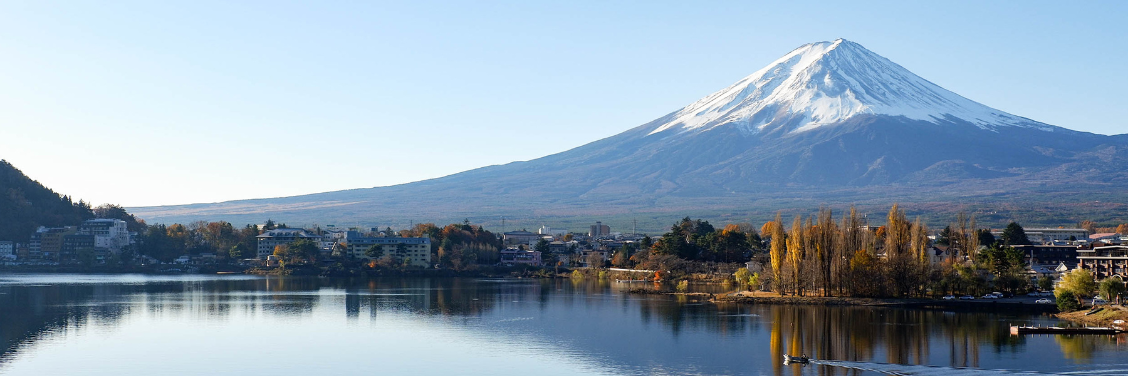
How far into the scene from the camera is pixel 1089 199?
4075 inches

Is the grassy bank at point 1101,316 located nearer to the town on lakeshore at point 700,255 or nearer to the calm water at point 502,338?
the town on lakeshore at point 700,255

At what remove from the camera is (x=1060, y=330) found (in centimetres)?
2758

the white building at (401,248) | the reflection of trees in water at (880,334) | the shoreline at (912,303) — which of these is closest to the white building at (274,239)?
the white building at (401,248)

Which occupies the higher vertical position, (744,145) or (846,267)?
(744,145)

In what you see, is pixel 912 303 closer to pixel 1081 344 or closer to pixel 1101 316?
pixel 1101 316

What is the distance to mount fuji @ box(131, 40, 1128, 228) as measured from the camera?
116 m

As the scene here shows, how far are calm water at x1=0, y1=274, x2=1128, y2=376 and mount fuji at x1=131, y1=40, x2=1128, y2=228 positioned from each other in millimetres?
68517

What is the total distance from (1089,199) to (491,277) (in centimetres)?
6690

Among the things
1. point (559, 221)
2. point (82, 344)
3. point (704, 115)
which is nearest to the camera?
point (82, 344)

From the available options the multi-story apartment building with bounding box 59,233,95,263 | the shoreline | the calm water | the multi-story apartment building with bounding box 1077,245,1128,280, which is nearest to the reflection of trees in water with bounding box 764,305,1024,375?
the calm water

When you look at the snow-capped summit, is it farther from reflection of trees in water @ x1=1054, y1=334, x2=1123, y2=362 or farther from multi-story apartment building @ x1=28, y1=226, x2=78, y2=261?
reflection of trees in water @ x1=1054, y1=334, x2=1123, y2=362

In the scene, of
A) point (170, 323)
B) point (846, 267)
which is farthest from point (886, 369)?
point (170, 323)

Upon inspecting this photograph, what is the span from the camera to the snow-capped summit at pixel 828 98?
142m

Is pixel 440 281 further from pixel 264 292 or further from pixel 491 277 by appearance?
pixel 264 292
